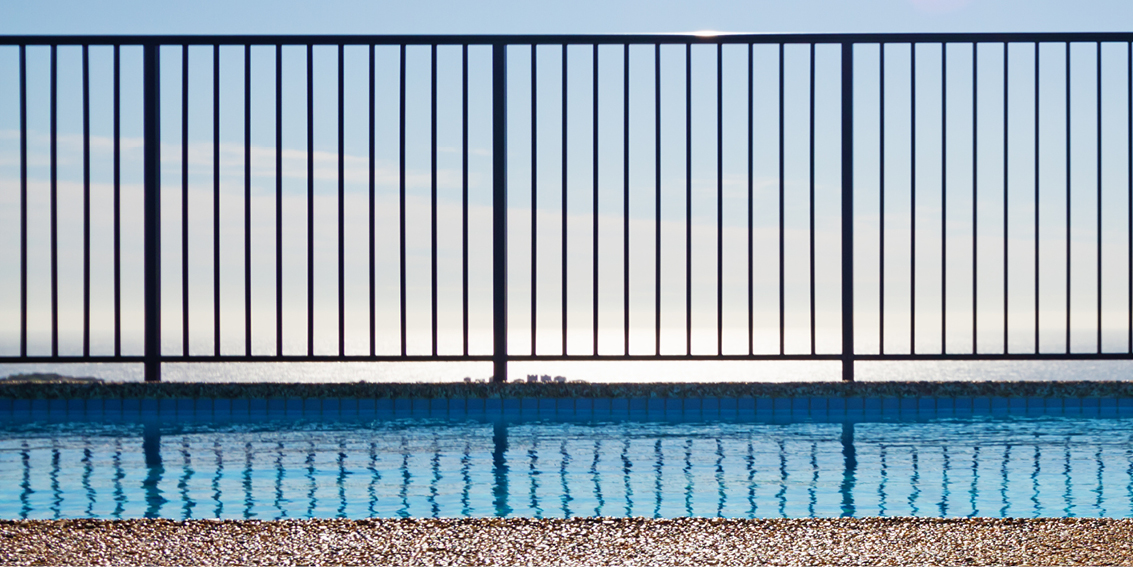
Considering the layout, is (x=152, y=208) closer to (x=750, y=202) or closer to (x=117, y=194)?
(x=117, y=194)

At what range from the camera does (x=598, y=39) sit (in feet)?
18.9

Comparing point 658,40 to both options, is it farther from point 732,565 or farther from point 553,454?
point 732,565

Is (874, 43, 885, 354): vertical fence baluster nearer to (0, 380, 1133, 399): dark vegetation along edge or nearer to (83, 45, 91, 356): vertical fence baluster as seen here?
(0, 380, 1133, 399): dark vegetation along edge

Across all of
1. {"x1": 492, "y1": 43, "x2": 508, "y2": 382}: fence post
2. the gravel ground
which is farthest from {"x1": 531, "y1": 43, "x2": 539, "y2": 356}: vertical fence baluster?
the gravel ground

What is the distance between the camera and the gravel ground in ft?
7.86

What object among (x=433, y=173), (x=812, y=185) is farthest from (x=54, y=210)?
(x=812, y=185)

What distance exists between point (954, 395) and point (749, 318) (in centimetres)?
126

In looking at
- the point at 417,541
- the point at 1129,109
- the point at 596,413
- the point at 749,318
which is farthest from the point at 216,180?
the point at 1129,109

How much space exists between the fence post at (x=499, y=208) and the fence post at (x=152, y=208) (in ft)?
6.12

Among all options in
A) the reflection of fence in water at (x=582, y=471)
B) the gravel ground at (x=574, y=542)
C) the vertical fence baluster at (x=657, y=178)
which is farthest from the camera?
the vertical fence baluster at (x=657, y=178)

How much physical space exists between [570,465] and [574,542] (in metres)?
2.15

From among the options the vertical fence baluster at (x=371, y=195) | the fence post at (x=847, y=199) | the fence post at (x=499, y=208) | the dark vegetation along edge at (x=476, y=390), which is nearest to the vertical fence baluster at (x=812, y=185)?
the fence post at (x=847, y=199)

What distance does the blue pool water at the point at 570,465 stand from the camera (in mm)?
3893

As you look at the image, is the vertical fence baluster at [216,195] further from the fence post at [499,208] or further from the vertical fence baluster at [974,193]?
the vertical fence baluster at [974,193]
